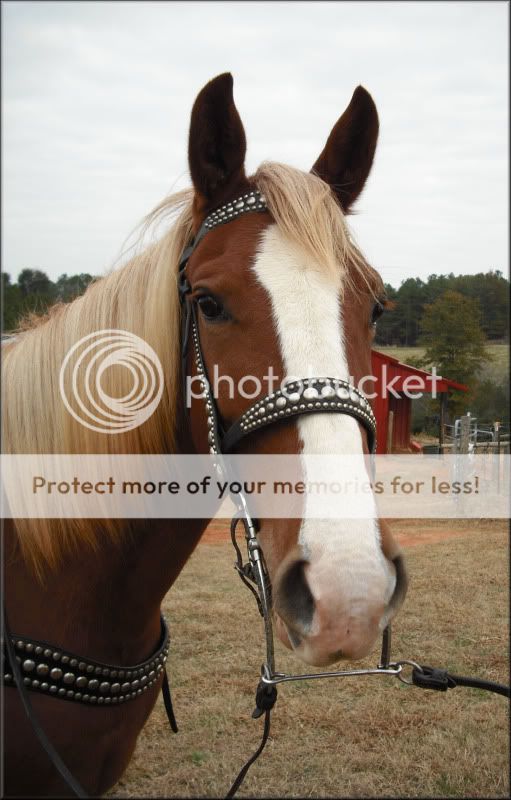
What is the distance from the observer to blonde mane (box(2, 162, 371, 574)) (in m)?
1.93

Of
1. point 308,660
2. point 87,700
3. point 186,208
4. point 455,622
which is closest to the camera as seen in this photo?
point 308,660

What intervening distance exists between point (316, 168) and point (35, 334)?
1.37m

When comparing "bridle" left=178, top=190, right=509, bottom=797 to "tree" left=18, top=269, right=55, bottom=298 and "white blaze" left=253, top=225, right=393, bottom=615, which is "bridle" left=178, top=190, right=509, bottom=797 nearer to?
"white blaze" left=253, top=225, right=393, bottom=615

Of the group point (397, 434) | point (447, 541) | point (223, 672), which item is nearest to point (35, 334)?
point (397, 434)

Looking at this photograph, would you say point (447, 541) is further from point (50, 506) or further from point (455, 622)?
point (50, 506)

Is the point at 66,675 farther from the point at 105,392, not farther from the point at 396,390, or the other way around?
the point at 396,390

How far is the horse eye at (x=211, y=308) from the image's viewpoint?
72.0 inches

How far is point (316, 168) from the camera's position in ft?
7.66

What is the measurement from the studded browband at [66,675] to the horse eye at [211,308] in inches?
50.4

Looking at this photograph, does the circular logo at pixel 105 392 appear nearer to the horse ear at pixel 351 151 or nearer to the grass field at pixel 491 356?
the horse ear at pixel 351 151

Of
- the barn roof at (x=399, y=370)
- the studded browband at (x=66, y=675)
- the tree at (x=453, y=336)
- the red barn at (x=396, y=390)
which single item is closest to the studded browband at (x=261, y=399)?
the red barn at (x=396, y=390)

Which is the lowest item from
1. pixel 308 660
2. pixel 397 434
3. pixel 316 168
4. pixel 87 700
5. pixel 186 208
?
pixel 87 700

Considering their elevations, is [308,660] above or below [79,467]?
below

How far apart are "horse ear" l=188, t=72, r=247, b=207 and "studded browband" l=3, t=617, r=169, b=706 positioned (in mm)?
1706
